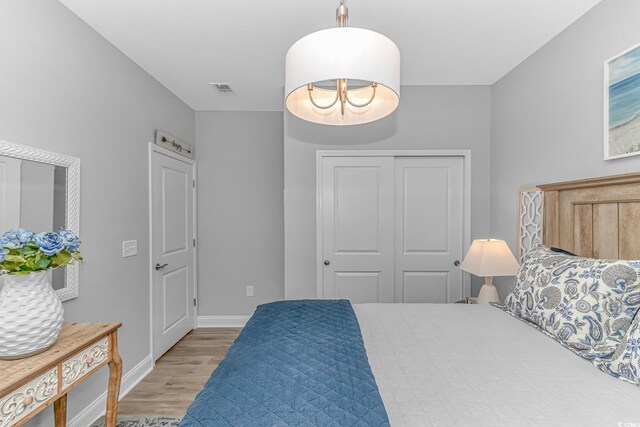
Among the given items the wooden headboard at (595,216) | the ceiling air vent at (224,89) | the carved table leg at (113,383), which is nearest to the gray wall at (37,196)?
the carved table leg at (113,383)

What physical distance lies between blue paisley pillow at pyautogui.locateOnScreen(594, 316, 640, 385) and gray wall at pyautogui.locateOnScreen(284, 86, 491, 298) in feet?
6.78

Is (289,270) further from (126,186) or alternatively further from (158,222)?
(126,186)

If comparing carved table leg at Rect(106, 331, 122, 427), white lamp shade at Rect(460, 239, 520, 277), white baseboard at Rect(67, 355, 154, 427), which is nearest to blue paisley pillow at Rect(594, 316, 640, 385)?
white lamp shade at Rect(460, 239, 520, 277)

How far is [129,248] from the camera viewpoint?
266 centimetres

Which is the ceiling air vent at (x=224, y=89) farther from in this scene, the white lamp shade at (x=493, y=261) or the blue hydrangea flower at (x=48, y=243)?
the white lamp shade at (x=493, y=261)

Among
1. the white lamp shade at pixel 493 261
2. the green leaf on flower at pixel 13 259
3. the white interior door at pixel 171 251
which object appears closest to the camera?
the green leaf on flower at pixel 13 259

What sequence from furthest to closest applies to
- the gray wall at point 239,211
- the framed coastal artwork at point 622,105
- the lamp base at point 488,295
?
the gray wall at point 239,211 → the lamp base at point 488,295 → the framed coastal artwork at point 622,105

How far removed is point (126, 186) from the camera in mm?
2637

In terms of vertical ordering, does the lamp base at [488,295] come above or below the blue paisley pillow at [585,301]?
below

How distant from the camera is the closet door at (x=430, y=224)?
10.7ft

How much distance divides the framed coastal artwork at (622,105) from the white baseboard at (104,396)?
11.2 ft

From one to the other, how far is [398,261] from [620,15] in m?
2.26

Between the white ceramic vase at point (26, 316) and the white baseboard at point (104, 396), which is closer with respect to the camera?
the white ceramic vase at point (26, 316)

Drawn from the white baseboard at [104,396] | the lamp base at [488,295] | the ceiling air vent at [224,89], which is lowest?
the white baseboard at [104,396]
